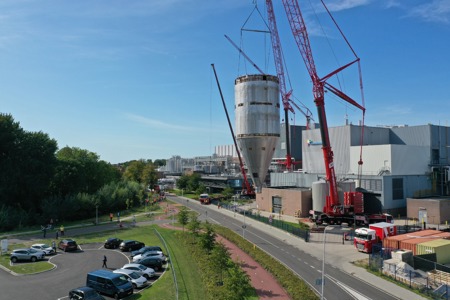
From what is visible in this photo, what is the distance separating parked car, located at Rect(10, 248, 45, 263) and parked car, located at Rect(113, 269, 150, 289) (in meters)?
15.2

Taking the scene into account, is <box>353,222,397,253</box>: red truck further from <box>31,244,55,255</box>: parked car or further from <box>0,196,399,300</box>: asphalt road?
<box>31,244,55,255</box>: parked car

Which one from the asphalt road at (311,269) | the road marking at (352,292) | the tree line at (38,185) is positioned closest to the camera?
the road marking at (352,292)

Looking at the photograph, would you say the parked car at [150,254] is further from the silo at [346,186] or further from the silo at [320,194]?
the silo at [346,186]

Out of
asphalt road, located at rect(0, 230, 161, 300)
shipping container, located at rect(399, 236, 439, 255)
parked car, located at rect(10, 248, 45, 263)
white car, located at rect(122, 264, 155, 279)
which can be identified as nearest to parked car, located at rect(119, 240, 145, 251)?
asphalt road, located at rect(0, 230, 161, 300)

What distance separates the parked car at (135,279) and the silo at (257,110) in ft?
63.5

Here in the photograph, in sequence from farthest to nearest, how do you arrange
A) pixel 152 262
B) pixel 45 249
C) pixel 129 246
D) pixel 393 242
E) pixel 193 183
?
1. pixel 193 183
2. pixel 129 246
3. pixel 45 249
4. pixel 393 242
5. pixel 152 262

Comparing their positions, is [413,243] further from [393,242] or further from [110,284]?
[110,284]

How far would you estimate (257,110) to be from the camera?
17859mm

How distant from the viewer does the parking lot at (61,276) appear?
98.9ft

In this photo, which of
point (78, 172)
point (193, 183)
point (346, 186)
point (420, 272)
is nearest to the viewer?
point (420, 272)

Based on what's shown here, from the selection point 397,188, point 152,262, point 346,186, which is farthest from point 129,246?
point 397,188

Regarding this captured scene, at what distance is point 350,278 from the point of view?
114 feet

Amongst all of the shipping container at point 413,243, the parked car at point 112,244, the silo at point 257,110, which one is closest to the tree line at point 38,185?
the parked car at point 112,244

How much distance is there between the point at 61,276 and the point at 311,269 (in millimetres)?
24770
